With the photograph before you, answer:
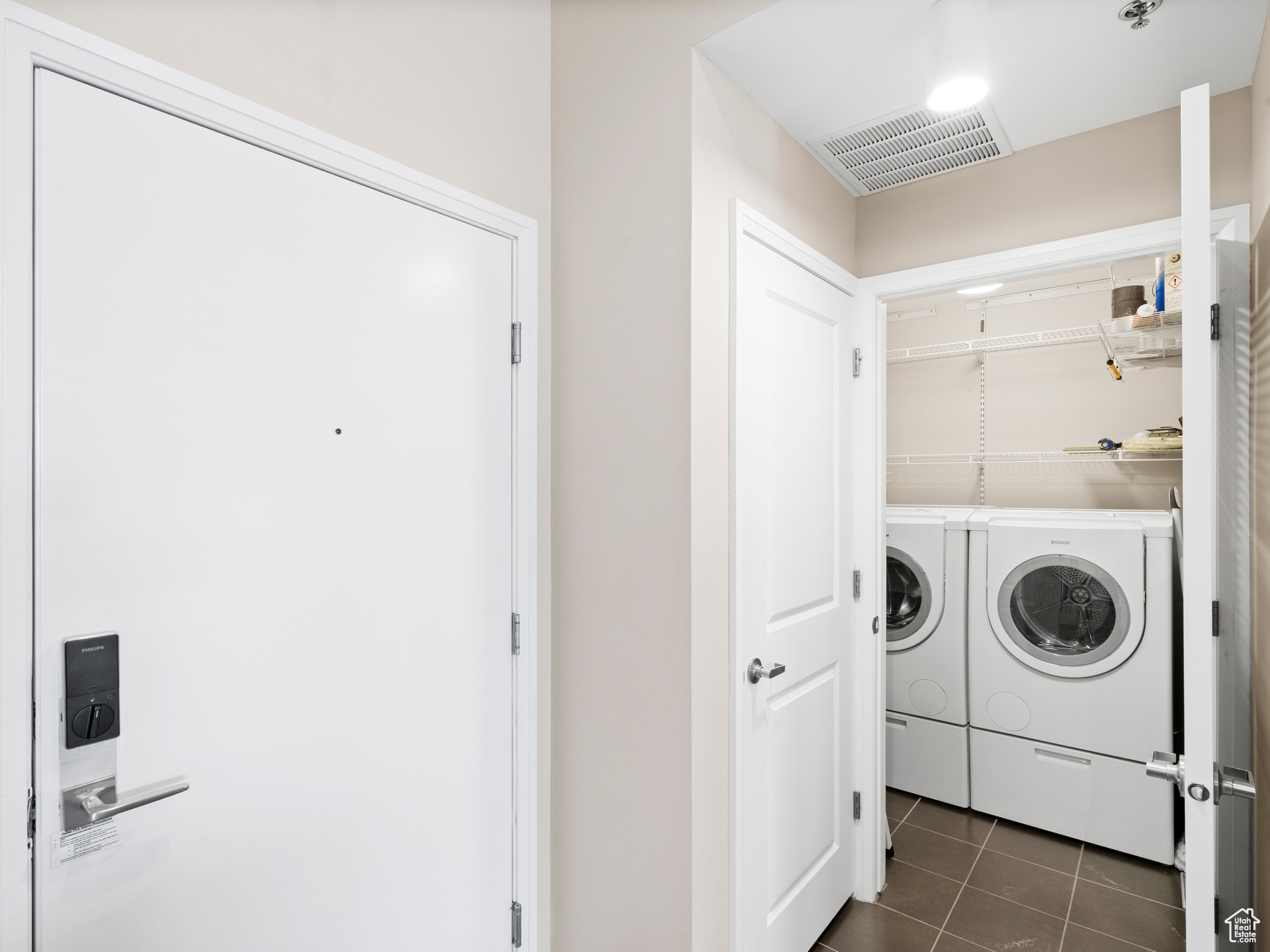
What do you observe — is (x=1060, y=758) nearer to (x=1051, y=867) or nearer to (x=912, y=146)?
(x=1051, y=867)

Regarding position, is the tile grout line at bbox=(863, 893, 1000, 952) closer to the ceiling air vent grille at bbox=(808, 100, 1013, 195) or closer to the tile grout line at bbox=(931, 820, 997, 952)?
the tile grout line at bbox=(931, 820, 997, 952)

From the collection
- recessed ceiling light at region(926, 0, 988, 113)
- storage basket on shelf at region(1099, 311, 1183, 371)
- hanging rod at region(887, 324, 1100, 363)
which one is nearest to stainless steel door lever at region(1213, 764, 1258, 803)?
storage basket on shelf at region(1099, 311, 1183, 371)

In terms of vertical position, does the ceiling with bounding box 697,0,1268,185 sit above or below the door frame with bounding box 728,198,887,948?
above

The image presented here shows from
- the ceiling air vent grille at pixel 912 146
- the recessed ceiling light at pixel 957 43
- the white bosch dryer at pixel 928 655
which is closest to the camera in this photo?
the recessed ceiling light at pixel 957 43

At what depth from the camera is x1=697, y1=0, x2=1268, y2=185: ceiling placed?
143cm

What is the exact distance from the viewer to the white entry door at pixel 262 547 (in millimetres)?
995

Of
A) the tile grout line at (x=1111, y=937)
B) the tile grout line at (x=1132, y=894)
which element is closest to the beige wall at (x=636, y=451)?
the tile grout line at (x=1111, y=937)

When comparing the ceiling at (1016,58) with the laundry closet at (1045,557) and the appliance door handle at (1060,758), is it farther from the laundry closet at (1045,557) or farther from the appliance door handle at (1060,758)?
the appliance door handle at (1060,758)

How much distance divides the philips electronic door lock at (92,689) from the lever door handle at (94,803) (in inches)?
2.9

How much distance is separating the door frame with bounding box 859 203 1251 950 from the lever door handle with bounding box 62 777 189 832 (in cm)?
160

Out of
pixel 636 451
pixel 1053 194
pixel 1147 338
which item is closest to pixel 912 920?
pixel 636 451
